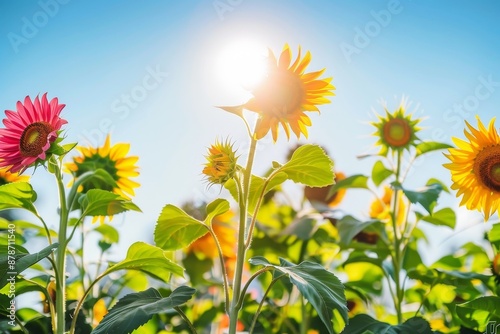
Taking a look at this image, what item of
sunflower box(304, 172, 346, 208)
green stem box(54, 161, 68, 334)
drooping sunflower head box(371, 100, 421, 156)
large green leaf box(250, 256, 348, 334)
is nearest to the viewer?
large green leaf box(250, 256, 348, 334)

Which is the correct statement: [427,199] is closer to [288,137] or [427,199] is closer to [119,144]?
[288,137]

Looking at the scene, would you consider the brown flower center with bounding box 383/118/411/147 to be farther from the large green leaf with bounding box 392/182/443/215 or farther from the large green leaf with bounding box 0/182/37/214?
the large green leaf with bounding box 0/182/37/214

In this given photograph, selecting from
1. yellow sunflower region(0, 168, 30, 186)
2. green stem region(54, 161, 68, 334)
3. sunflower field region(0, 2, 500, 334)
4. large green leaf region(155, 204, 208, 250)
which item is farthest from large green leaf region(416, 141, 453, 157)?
yellow sunflower region(0, 168, 30, 186)

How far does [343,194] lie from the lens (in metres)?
2.47

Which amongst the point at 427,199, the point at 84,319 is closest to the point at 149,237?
the point at 84,319

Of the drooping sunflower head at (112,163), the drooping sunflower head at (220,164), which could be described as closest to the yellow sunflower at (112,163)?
the drooping sunflower head at (112,163)

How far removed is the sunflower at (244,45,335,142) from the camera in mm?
1195

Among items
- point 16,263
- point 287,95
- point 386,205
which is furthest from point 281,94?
point 386,205

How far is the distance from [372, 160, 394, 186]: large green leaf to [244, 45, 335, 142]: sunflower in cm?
70

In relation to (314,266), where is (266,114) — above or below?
above

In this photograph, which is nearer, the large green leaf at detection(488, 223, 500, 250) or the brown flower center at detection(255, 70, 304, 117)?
the brown flower center at detection(255, 70, 304, 117)

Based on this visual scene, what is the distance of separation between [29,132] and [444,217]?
1.32 meters

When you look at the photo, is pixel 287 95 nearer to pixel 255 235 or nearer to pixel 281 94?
pixel 281 94

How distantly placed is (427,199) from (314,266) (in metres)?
0.62
